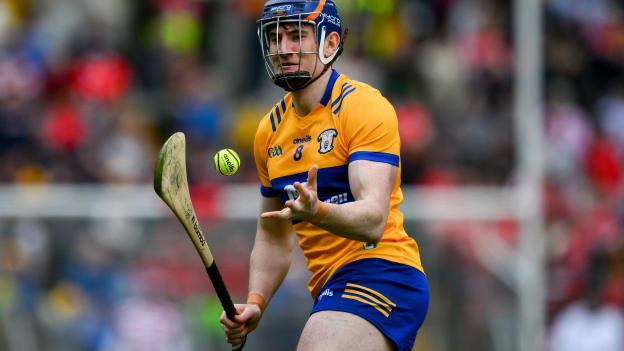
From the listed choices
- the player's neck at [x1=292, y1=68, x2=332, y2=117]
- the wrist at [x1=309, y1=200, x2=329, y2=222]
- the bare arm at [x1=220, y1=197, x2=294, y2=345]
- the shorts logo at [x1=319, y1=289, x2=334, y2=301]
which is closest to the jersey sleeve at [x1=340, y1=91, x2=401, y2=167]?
the player's neck at [x1=292, y1=68, x2=332, y2=117]

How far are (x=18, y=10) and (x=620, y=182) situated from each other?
23.6 feet

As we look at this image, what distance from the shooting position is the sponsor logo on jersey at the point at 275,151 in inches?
233

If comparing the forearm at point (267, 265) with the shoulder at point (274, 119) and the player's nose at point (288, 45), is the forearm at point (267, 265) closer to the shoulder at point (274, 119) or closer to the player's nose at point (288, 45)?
the shoulder at point (274, 119)

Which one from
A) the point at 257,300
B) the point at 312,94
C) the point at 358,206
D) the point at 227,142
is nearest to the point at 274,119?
the point at 312,94

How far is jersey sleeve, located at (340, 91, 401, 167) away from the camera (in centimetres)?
553

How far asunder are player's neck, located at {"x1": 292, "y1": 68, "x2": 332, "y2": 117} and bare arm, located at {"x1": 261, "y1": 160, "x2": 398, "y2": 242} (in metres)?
0.47

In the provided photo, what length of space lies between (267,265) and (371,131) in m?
1.04

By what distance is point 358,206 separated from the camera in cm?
527

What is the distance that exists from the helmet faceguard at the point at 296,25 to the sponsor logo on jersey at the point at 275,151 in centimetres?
30

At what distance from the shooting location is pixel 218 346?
11.4m

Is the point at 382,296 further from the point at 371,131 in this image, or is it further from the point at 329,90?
the point at 329,90

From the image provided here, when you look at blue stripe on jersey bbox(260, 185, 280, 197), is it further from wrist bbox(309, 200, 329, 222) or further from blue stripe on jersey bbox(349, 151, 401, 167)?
wrist bbox(309, 200, 329, 222)

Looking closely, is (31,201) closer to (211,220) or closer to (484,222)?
(211,220)

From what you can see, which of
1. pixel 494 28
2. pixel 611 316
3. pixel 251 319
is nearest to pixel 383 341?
pixel 251 319
